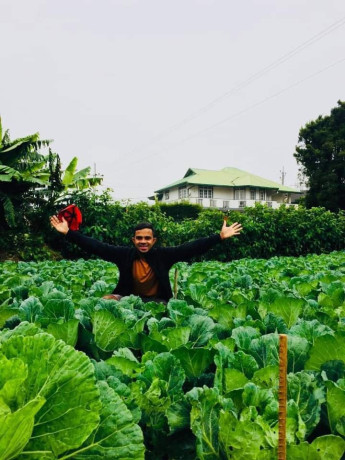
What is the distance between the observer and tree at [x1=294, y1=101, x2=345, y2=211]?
38594mm

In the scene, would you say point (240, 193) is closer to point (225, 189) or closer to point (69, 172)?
point (225, 189)

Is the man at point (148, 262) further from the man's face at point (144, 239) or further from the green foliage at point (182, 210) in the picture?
the green foliage at point (182, 210)

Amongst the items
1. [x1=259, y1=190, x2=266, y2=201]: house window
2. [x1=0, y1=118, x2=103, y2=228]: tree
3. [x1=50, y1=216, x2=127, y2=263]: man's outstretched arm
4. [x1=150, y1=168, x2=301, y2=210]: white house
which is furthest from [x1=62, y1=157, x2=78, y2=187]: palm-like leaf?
[x1=259, y1=190, x2=266, y2=201]: house window

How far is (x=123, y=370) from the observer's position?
141 centimetres

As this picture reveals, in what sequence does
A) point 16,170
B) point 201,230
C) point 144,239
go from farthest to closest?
1. point 201,230
2. point 16,170
3. point 144,239

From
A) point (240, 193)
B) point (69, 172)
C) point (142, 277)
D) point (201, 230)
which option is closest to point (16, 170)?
point (69, 172)

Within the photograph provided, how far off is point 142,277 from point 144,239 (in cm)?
43

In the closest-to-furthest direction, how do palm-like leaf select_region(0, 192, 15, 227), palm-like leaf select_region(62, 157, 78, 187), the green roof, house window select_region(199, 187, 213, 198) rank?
palm-like leaf select_region(0, 192, 15, 227) → palm-like leaf select_region(62, 157, 78, 187) → the green roof → house window select_region(199, 187, 213, 198)

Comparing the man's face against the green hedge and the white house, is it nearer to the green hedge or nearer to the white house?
the green hedge

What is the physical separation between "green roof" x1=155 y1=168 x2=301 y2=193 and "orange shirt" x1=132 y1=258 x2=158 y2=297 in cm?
5243

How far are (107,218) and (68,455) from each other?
16.0 m

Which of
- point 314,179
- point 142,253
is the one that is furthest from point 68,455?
point 314,179

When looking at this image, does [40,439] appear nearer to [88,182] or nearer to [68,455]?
[68,455]

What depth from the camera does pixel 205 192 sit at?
59000 millimetres
